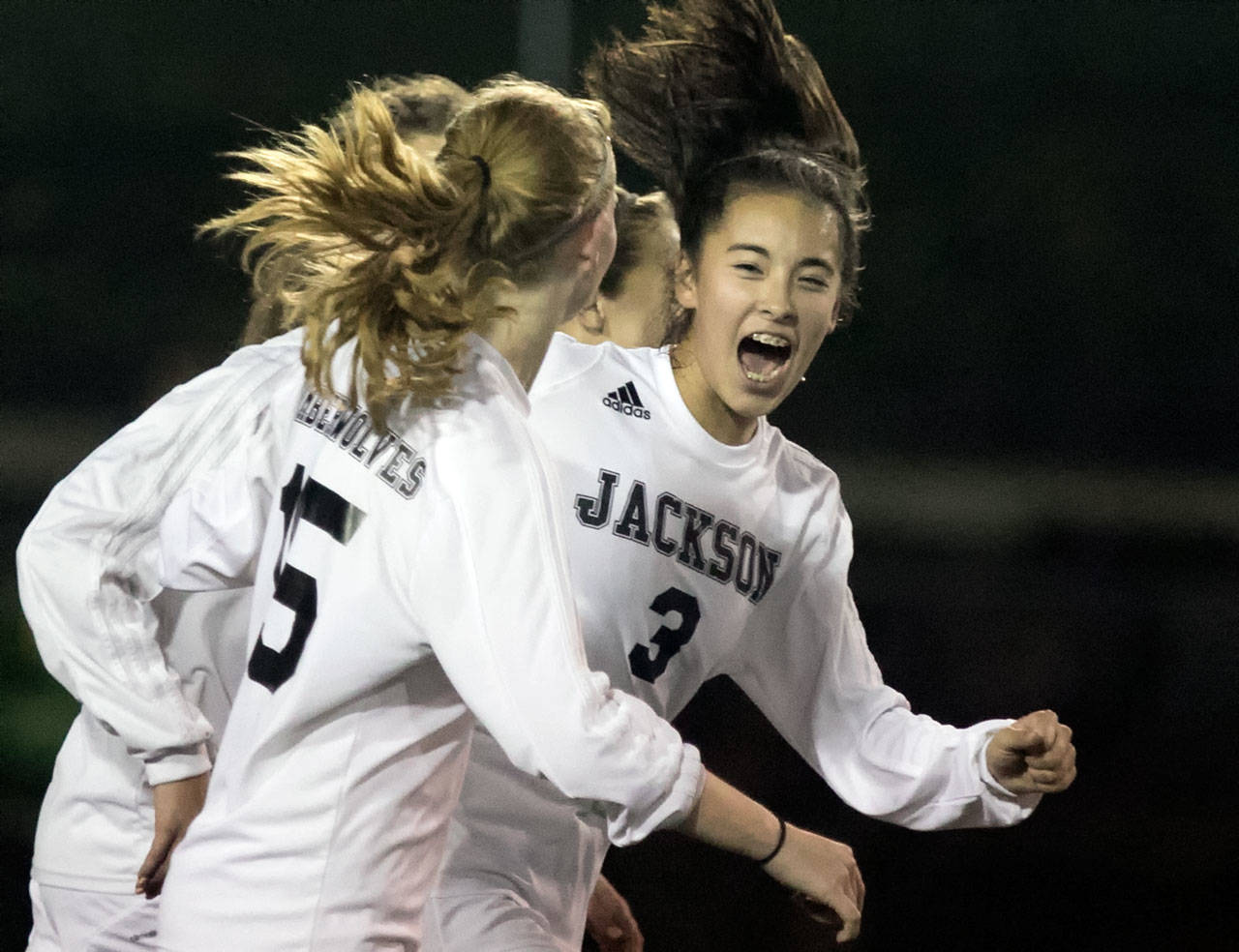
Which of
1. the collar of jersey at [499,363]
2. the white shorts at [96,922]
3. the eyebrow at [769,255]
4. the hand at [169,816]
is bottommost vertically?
the white shorts at [96,922]

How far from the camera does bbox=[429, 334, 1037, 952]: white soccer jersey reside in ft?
5.84

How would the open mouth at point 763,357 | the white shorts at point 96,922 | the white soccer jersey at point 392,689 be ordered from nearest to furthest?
the white soccer jersey at point 392,689
the white shorts at point 96,922
the open mouth at point 763,357

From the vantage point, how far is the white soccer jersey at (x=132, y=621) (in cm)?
150

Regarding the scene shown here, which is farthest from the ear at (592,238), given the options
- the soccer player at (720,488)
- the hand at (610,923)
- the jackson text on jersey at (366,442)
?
the hand at (610,923)

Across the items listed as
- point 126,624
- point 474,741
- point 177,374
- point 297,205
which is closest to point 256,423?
point 126,624

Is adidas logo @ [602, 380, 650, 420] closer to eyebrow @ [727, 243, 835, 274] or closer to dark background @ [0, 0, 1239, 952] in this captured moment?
eyebrow @ [727, 243, 835, 274]

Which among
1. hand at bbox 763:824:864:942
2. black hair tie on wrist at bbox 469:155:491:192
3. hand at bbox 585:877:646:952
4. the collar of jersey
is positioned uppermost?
black hair tie on wrist at bbox 469:155:491:192

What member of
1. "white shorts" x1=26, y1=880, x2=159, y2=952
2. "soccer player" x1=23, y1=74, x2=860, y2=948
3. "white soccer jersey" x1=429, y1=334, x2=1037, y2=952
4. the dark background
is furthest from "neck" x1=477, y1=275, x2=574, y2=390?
the dark background

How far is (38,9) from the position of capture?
8.13ft

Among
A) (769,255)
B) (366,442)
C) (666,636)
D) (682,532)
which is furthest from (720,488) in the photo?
(366,442)

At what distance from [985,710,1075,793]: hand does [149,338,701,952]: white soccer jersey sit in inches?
18.5

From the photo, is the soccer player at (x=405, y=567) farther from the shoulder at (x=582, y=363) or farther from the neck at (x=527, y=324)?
the shoulder at (x=582, y=363)

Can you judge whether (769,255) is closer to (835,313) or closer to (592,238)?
(835,313)

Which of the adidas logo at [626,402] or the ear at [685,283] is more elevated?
the ear at [685,283]
